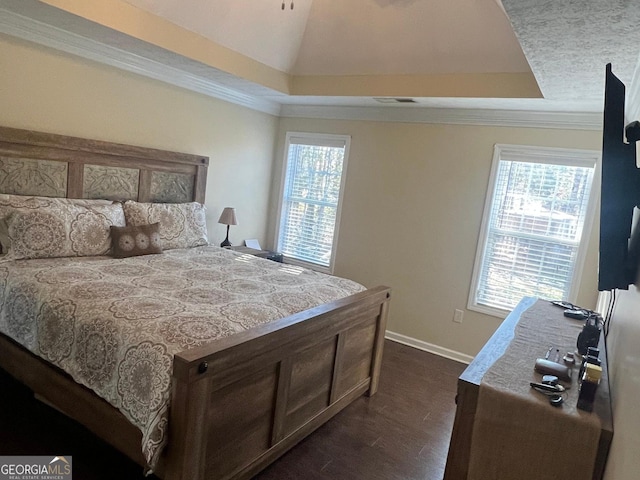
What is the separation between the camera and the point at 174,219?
3.75 metres

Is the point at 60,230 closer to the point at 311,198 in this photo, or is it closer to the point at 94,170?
the point at 94,170

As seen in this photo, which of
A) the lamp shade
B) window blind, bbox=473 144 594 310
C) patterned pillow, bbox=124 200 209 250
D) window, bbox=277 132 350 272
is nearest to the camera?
patterned pillow, bbox=124 200 209 250

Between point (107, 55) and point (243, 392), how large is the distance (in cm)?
286

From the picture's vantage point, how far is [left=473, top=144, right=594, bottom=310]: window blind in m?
3.58

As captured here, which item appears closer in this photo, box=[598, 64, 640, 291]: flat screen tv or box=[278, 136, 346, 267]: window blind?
box=[598, 64, 640, 291]: flat screen tv

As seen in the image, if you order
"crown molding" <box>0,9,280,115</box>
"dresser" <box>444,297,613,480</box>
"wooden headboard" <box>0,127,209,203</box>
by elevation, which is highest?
"crown molding" <box>0,9,280,115</box>

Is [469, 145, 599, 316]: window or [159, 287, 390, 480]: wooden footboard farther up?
[469, 145, 599, 316]: window

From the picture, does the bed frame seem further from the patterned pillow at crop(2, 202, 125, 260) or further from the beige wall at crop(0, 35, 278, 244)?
the patterned pillow at crop(2, 202, 125, 260)

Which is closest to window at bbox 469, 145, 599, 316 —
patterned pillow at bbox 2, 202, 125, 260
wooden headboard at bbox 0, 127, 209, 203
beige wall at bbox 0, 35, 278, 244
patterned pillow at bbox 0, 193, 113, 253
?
beige wall at bbox 0, 35, 278, 244

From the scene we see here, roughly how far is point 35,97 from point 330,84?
2.39m

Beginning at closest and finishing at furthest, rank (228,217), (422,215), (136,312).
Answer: (136,312), (422,215), (228,217)

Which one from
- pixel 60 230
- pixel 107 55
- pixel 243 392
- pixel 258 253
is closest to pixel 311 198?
pixel 258 253

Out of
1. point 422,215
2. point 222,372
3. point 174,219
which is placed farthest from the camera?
point 422,215

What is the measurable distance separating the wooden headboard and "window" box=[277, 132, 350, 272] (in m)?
1.19
